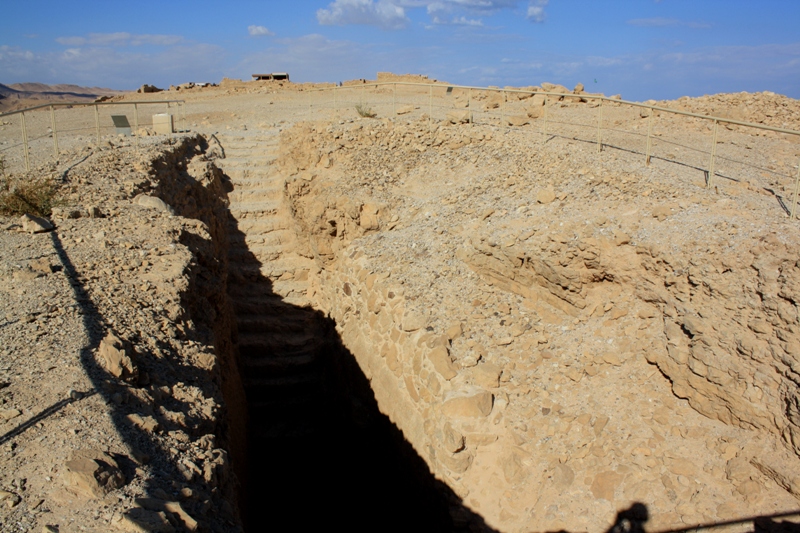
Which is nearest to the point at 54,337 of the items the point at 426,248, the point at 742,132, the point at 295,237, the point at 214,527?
the point at 214,527

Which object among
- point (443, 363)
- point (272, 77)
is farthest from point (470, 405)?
point (272, 77)

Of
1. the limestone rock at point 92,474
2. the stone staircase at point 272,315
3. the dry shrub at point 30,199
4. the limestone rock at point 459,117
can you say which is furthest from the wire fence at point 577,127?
the limestone rock at point 92,474

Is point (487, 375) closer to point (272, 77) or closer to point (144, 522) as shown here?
point (144, 522)

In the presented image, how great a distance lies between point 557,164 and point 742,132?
16.3ft

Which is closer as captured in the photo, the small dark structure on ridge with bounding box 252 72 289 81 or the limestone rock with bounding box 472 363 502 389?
the limestone rock with bounding box 472 363 502 389

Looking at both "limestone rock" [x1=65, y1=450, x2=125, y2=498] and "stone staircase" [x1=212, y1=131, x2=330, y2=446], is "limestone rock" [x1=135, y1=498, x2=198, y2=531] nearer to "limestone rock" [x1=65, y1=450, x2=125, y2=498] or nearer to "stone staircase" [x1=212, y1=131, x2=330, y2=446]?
"limestone rock" [x1=65, y1=450, x2=125, y2=498]

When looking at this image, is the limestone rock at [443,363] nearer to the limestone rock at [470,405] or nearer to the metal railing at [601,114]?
the limestone rock at [470,405]

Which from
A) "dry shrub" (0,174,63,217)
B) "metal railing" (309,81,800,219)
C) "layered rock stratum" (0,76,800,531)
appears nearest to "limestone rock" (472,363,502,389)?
"layered rock stratum" (0,76,800,531)

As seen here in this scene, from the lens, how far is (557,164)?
923 centimetres

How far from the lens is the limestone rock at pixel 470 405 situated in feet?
22.0

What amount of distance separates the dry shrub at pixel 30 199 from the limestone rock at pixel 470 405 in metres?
5.73

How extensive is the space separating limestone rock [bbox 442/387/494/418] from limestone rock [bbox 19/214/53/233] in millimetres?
5305

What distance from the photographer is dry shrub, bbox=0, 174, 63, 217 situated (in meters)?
7.39

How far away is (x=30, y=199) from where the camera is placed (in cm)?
744
